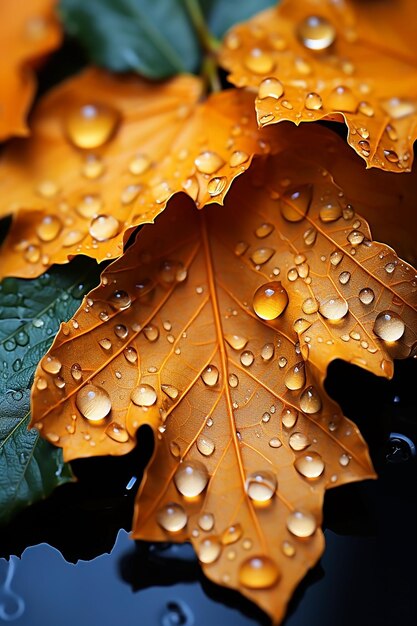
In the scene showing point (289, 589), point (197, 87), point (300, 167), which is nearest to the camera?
point (289, 589)

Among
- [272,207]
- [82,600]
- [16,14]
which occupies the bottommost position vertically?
[82,600]

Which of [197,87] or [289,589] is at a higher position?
[197,87]

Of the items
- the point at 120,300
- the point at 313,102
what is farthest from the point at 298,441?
the point at 313,102

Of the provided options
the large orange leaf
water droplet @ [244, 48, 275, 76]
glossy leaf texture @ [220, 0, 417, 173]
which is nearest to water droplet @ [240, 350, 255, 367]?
the large orange leaf

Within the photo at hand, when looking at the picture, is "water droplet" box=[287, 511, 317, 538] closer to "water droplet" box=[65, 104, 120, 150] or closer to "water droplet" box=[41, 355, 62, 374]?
"water droplet" box=[41, 355, 62, 374]

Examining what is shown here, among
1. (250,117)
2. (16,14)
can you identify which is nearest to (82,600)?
(250,117)

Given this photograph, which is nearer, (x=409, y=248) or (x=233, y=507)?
(x=233, y=507)

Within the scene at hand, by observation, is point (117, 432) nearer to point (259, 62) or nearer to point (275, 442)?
point (275, 442)

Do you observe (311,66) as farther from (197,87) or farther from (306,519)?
(306,519)
